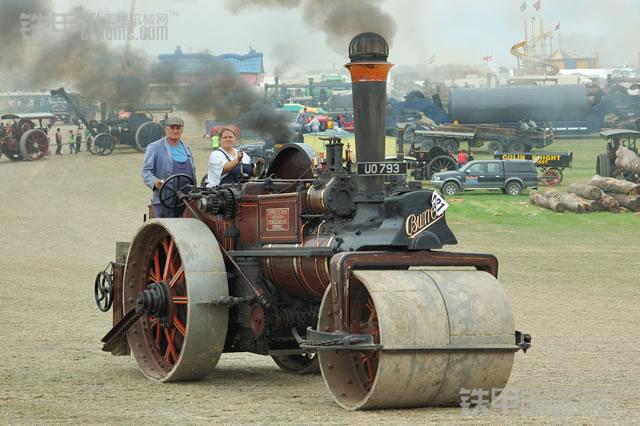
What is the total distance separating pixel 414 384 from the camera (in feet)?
23.7

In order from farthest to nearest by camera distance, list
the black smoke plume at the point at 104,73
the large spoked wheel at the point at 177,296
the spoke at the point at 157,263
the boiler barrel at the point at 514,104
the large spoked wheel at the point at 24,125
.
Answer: the boiler barrel at the point at 514,104 < the large spoked wheel at the point at 24,125 < the black smoke plume at the point at 104,73 < the spoke at the point at 157,263 < the large spoked wheel at the point at 177,296

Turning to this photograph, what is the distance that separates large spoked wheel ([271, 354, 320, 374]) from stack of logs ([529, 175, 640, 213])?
56.8ft

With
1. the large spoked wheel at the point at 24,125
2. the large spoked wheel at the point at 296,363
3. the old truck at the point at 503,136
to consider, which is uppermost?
the large spoked wheel at the point at 24,125

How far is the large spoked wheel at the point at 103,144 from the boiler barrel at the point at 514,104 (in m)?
13.7

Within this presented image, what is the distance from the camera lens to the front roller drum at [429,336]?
7.13 meters

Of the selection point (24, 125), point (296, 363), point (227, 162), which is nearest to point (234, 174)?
point (227, 162)

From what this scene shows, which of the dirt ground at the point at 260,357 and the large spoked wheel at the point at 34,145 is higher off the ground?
the large spoked wheel at the point at 34,145

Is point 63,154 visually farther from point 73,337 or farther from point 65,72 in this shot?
point 73,337

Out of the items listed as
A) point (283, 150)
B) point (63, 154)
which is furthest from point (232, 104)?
point (63, 154)

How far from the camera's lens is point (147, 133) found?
40.1m

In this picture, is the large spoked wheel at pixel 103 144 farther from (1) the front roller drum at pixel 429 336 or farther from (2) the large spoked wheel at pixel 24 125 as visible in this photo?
(1) the front roller drum at pixel 429 336

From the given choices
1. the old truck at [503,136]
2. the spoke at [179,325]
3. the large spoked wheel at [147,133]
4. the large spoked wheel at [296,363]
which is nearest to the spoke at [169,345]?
the spoke at [179,325]

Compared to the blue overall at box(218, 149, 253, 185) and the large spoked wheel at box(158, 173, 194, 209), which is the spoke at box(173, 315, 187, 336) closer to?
the large spoked wheel at box(158, 173, 194, 209)

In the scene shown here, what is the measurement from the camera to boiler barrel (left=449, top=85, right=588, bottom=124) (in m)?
46.3
